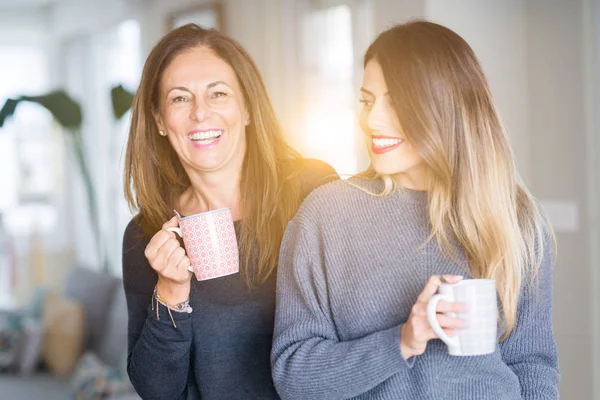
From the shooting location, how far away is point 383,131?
0.93 meters

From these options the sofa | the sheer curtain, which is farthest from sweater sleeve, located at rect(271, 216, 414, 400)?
the sheer curtain

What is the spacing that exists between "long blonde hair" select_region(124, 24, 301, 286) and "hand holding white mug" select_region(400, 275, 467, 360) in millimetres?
316

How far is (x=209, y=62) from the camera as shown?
3.69ft

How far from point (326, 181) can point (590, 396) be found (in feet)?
4.86

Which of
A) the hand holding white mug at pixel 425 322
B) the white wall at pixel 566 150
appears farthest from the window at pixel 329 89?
the hand holding white mug at pixel 425 322

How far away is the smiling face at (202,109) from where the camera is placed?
1.09 metres

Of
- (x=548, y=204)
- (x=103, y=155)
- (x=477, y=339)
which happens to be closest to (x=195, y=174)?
(x=477, y=339)

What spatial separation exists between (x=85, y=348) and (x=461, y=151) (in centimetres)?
271

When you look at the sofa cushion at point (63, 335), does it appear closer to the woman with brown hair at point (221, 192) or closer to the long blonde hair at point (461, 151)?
the woman with brown hair at point (221, 192)

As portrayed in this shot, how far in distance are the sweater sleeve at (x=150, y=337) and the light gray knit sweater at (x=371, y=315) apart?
0.61 feet

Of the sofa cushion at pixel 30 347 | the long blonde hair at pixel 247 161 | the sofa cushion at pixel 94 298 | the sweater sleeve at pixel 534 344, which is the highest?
the long blonde hair at pixel 247 161

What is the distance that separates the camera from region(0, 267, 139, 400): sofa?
9.34 ft

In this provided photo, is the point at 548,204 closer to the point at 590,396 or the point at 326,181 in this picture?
the point at 590,396

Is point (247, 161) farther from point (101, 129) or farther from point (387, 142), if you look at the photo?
point (101, 129)
